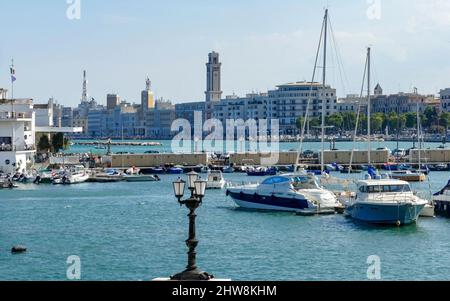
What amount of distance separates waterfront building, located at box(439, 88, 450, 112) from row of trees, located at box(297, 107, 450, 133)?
1157mm

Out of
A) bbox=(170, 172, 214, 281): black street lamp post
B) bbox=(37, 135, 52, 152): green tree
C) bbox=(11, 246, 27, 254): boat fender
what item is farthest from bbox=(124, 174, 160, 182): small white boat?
bbox=(170, 172, 214, 281): black street lamp post

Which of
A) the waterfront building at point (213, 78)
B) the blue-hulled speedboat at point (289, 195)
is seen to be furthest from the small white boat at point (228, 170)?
the waterfront building at point (213, 78)

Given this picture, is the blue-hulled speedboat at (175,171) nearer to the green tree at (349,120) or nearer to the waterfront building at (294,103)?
the green tree at (349,120)

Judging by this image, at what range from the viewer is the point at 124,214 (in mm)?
22609

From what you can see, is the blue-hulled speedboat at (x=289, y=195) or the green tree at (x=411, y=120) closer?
the blue-hulled speedboat at (x=289, y=195)

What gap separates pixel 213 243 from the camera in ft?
54.0

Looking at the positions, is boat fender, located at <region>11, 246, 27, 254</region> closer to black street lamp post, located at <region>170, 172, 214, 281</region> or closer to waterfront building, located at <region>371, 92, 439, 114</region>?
black street lamp post, located at <region>170, 172, 214, 281</region>

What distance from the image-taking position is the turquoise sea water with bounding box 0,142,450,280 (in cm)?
1320

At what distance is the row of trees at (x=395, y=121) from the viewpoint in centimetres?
9412

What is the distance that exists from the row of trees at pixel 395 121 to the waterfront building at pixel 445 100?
116cm

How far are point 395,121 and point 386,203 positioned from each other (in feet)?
261

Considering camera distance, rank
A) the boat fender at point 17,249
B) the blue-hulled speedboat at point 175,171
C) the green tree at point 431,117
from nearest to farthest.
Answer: the boat fender at point 17,249
the blue-hulled speedboat at point 175,171
the green tree at point 431,117
